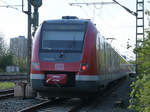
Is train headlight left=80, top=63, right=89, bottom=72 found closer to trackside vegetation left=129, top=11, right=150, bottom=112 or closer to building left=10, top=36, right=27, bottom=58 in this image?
trackside vegetation left=129, top=11, right=150, bottom=112

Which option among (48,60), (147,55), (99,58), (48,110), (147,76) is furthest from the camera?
(99,58)

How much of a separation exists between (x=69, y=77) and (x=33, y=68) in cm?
128

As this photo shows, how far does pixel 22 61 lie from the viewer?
63.4 metres

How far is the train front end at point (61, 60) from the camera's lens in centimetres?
1012

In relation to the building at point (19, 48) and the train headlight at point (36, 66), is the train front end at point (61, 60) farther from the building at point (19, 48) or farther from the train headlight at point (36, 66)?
the building at point (19, 48)

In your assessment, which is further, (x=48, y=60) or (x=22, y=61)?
(x=22, y=61)

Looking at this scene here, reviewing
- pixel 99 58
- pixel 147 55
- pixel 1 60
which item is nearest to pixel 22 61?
pixel 1 60

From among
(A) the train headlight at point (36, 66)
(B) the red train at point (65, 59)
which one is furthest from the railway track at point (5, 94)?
(A) the train headlight at point (36, 66)

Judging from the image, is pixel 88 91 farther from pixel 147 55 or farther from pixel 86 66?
pixel 147 55

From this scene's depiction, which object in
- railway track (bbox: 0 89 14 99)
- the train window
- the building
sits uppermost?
the building

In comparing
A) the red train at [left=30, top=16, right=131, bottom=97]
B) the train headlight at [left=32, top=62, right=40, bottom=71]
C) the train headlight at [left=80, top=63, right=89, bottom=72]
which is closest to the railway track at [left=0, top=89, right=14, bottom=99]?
the red train at [left=30, top=16, right=131, bottom=97]

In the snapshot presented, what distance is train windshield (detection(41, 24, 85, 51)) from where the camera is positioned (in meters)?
10.6

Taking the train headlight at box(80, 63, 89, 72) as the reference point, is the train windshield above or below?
above

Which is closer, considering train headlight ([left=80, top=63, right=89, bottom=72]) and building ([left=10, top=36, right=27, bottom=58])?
train headlight ([left=80, top=63, right=89, bottom=72])
